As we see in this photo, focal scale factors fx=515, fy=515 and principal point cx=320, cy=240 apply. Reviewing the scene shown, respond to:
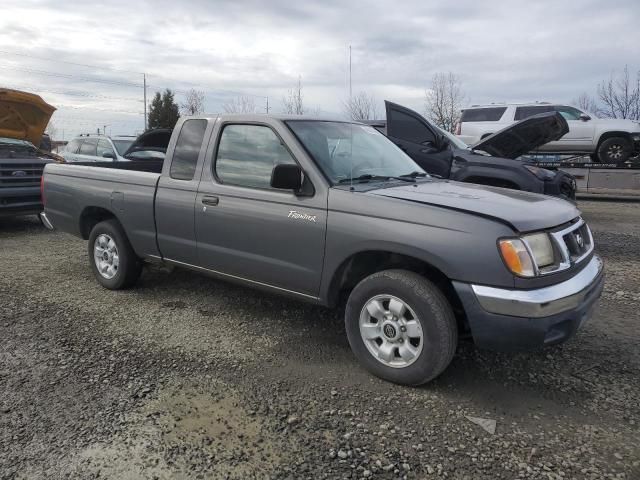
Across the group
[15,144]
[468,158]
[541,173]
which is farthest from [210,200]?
[15,144]

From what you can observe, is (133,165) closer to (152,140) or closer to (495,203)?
(152,140)

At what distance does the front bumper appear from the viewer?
2922 mm

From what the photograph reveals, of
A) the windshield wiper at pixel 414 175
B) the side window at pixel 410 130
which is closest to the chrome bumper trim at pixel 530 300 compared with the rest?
the windshield wiper at pixel 414 175

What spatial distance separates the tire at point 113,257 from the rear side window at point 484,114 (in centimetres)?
1229

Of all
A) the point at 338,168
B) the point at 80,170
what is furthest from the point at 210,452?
the point at 80,170

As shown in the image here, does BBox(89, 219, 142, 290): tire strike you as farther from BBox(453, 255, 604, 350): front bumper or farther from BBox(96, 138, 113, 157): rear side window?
BBox(96, 138, 113, 157): rear side window

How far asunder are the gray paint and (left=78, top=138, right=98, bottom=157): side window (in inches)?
341

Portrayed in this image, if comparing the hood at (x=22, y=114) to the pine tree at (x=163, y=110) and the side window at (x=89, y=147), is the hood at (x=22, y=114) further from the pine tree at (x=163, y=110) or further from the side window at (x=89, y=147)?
the pine tree at (x=163, y=110)

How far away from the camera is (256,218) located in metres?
3.95

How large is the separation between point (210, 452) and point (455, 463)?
1.28 metres

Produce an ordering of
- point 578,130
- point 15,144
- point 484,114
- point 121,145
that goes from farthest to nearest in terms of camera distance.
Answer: point 484,114, point 578,130, point 121,145, point 15,144

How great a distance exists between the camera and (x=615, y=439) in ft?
9.25

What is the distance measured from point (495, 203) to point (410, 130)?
4.37m

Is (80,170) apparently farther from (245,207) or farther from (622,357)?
(622,357)
